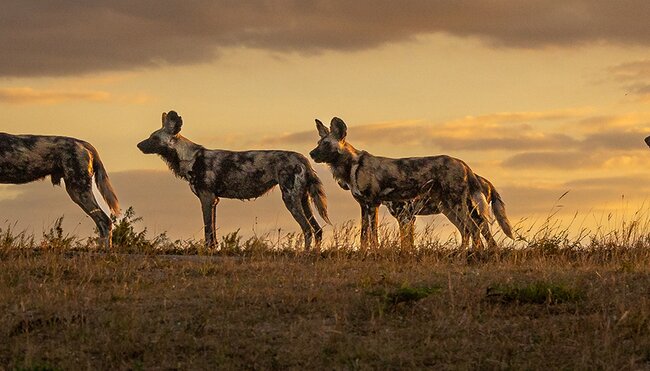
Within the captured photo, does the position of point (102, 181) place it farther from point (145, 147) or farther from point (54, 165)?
point (145, 147)

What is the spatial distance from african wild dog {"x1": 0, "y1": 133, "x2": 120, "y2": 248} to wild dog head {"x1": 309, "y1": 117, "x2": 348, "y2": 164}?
3.49 m

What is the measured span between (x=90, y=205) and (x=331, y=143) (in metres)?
3.87

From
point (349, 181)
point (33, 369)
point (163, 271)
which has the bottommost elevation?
point (33, 369)

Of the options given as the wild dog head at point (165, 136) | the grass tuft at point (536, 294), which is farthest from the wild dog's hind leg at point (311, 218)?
the grass tuft at point (536, 294)

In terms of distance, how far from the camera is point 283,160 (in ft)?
62.1

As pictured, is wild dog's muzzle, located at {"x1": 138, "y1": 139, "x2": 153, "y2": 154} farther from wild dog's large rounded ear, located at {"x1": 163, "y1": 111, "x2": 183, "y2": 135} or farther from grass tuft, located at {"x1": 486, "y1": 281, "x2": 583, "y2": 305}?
grass tuft, located at {"x1": 486, "y1": 281, "x2": 583, "y2": 305}

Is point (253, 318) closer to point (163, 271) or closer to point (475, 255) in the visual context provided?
point (163, 271)

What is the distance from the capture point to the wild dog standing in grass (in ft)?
62.0

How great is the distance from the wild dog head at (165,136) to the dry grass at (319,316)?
5657 millimetres

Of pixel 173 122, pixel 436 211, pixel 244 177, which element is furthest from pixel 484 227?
pixel 173 122

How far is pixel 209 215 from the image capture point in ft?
62.7

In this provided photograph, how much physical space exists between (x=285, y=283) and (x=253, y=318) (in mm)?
1855

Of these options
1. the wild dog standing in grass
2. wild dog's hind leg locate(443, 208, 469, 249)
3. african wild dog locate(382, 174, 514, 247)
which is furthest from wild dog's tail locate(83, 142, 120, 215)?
wild dog's hind leg locate(443, 208, 469, 249)

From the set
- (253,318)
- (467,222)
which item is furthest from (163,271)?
(467,222)
